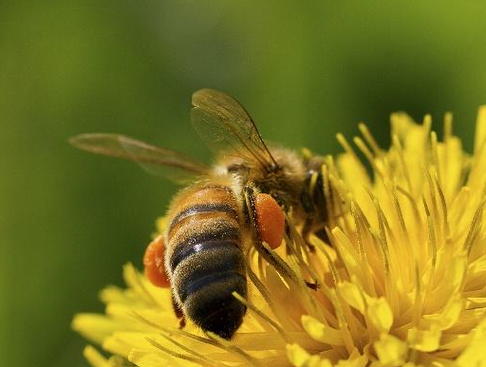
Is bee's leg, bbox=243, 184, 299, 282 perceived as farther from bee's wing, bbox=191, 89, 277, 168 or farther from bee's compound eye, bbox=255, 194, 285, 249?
bee's wing, bbox=191, 89, 277, 168

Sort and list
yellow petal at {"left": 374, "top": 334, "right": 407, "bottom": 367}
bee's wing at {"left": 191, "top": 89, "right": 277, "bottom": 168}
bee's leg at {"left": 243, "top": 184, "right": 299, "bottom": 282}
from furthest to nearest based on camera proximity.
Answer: bee's wing at {"left": 191, "top": 89, "right": 277, "bottom": 168} < bee's leg at {"left": 243, "top": 184, "right": 299, "bottom": 282} < yellow petal at {"left": 374, "top": 334, "right": 407, "bottom": 367}

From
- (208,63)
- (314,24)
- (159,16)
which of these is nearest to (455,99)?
(314,24)

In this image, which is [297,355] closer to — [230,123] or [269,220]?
[269,220]

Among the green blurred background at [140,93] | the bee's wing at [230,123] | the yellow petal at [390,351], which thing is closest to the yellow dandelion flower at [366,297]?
the yellow petal at [390,351]

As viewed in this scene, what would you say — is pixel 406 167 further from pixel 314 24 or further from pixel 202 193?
pixel 314 24

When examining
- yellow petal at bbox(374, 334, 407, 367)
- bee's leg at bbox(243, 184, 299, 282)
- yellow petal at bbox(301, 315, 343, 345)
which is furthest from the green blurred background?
yellow petal at bbox(374, 334, 407, 367)

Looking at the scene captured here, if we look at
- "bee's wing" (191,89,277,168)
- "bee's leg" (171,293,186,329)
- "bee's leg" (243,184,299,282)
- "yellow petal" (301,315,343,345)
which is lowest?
"yellow petal" (301,315,343,345)

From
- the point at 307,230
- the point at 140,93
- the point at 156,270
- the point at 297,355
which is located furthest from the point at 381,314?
the point at 140,93
